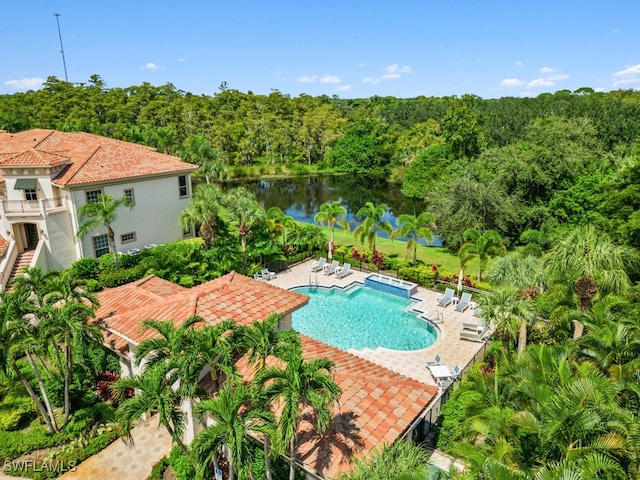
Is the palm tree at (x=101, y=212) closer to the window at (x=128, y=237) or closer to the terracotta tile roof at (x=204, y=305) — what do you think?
the window at (x=128, y=237)

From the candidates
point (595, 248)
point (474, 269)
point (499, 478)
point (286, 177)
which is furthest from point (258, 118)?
point (499, 478)

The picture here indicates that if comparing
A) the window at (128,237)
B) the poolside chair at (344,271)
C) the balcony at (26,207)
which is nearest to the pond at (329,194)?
the poolside chair at (344,271)

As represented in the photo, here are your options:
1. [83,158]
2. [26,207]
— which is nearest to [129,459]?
[26,207]

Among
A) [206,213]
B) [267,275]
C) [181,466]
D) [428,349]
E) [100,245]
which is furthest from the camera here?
[267,275]

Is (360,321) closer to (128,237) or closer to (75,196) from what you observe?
(128,237)

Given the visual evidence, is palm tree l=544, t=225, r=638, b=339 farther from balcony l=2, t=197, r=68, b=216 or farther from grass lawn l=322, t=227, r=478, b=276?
balcony l=2, t=197, r=68, b=216

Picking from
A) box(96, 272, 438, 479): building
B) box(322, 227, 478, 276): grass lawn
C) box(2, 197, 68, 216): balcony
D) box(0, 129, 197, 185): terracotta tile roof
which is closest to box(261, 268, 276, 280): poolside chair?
box(322, 227, 478, 276): grass lawn
